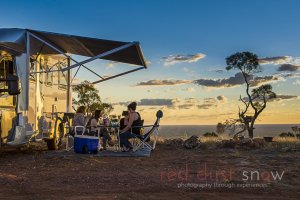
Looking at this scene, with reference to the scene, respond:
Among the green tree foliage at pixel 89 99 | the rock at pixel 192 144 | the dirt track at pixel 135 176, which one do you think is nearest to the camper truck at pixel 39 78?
the dirt track at pixel 135 176

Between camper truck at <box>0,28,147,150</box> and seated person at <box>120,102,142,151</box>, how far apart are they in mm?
1266

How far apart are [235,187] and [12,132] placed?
4.68 m

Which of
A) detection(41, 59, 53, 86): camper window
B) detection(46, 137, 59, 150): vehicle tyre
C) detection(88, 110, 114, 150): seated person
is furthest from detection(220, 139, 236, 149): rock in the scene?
detection(41, 59, 53, 86): camper window

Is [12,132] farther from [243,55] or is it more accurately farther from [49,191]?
[243,55]

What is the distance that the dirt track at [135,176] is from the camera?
250 inches

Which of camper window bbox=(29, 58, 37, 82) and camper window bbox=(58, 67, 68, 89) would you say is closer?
camper window bbox=(29, 58, 37, 82)

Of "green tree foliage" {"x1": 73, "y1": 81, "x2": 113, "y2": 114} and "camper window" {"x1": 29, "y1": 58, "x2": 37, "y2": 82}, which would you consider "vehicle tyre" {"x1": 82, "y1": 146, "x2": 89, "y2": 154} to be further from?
"green tree foliage" {"x1": 73, "y1": 81, "x2": 113, "y2": 114}

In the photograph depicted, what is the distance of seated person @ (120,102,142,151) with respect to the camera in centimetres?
1111

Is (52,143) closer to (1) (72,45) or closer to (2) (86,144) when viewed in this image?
(2) (86,144)

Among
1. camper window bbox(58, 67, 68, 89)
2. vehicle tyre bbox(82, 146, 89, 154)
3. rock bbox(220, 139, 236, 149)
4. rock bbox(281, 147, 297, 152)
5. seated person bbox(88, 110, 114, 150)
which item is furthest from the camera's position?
camper window bbox(58, 67, 68, 89)

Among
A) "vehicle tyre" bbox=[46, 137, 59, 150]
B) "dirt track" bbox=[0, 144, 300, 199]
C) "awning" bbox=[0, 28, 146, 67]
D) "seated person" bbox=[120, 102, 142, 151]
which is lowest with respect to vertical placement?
"dirt track" bbox=[0, 144, 300, 199]

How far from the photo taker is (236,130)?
107ft

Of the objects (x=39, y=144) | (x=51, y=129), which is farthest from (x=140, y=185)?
(x=39, y=144)

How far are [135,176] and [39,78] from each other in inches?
202
